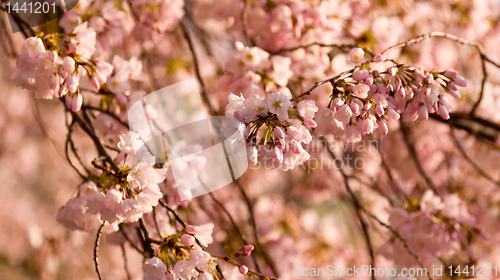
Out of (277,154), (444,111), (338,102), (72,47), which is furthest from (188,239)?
(444,111)

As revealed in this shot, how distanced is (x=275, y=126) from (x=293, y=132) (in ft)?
0.14

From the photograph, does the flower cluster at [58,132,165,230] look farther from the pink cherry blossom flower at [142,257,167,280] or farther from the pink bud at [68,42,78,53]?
the pink bud at [68,42,78,53]

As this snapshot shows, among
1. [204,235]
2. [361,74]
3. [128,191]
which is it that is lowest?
[204,235]

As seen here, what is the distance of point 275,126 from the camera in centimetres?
74

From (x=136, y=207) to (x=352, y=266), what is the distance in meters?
2.29

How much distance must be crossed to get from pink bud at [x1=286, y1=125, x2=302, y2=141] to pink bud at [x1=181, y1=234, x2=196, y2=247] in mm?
348

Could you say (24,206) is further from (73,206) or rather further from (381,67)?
(381,67)

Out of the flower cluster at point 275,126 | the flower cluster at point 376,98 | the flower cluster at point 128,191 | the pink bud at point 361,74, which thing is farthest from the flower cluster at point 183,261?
the pink bud at point 361,74

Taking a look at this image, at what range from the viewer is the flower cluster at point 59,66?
869 mm

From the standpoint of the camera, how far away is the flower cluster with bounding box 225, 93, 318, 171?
73cm

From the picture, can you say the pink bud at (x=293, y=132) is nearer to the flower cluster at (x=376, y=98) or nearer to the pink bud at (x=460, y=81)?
the flower cluster at (x=376, y=98)

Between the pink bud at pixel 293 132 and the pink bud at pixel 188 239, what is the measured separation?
35cm

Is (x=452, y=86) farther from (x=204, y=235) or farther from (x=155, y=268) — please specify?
(x=155, y=268)

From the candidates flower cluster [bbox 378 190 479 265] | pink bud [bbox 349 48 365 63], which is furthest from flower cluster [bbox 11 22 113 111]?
flower cluster [bbox 378 190 479 265]
